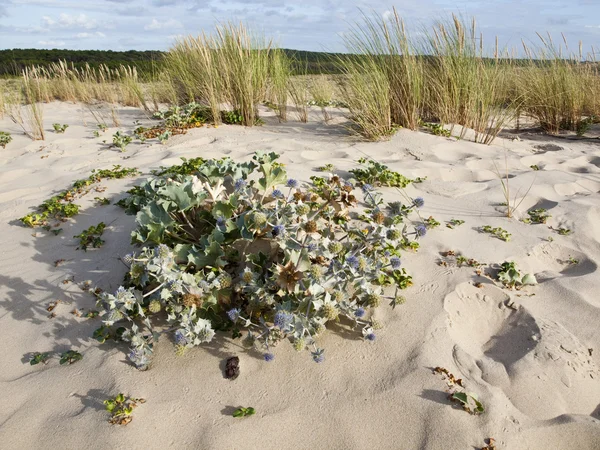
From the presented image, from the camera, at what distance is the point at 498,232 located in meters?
3.08

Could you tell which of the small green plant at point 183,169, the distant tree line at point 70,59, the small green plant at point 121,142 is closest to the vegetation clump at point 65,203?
the small green plant at point 183,169

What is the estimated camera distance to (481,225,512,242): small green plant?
301cm

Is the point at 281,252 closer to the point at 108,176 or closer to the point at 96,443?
the point at 96,443

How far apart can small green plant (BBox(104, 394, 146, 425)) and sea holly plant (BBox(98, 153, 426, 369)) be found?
0.58 feet

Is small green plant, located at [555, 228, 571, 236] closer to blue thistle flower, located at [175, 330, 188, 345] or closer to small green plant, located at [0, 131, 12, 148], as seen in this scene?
blue thistle flower, located at [175, 330, 188, 345]

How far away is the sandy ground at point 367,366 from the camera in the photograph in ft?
5.69

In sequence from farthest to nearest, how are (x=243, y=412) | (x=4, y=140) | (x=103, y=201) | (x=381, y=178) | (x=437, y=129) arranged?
1. (x=4, y=140)
2. (x=437, y=129)
3. (x=381, y=178)
4. (x=103, y=201)
5. (x=243, y=412)

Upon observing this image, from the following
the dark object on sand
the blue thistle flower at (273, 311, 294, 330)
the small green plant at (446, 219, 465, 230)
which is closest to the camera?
the blue thistle flower at (273, 311, 294, 330)

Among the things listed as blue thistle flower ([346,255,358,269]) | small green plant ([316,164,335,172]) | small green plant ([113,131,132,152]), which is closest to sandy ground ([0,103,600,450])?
blue thistle flower ([346,255,358,269])

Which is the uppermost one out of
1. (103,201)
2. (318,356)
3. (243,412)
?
(103,201)

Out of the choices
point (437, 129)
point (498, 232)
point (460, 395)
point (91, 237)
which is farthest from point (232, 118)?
point (460, 395)

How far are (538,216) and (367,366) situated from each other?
2.01 meters

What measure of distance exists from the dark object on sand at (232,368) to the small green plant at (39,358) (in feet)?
2.82

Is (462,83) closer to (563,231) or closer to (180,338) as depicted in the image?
(563,231)
